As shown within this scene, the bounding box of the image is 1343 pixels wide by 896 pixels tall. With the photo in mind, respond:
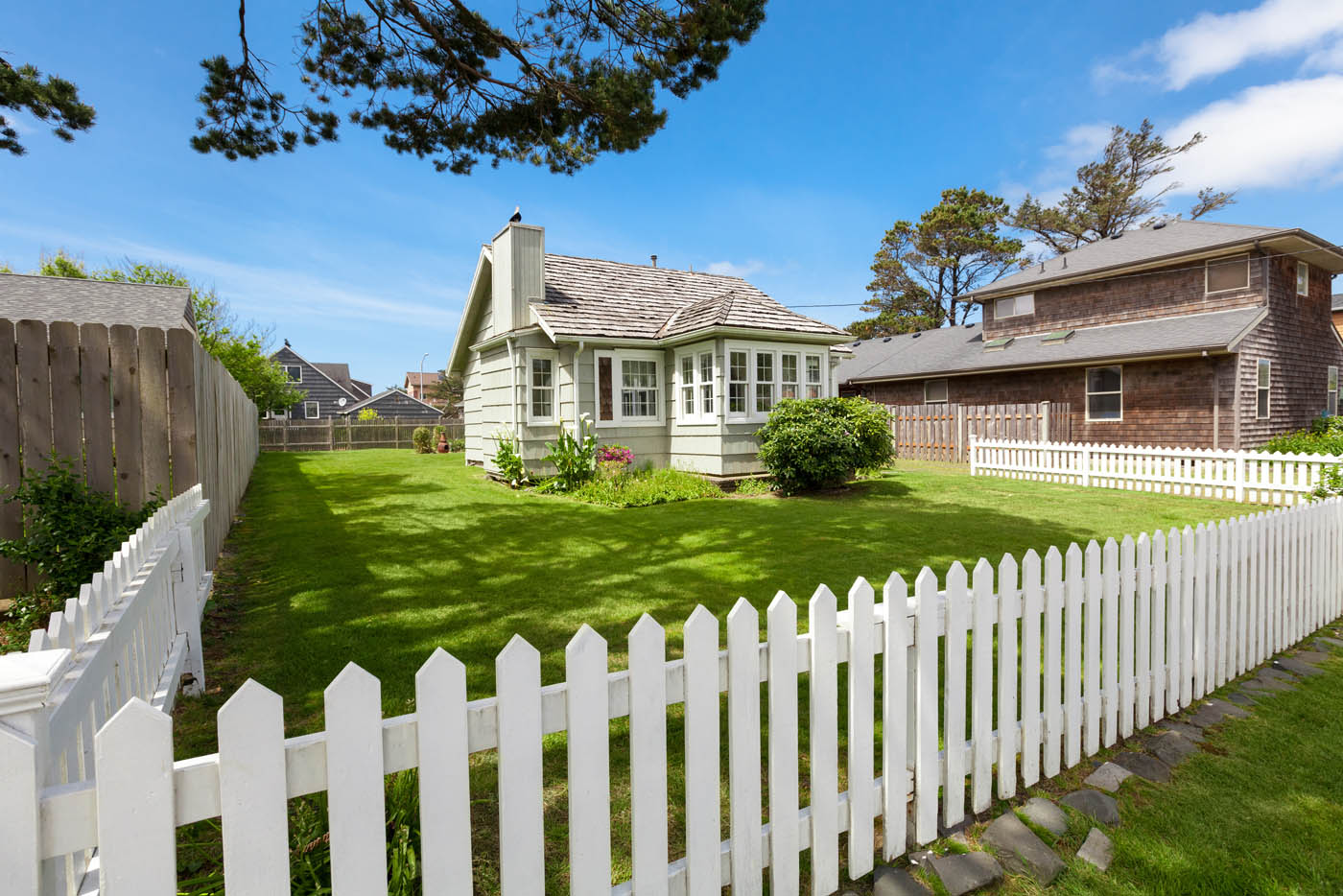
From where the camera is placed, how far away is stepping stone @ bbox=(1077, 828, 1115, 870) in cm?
227

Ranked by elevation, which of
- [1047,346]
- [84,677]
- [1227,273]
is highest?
[1227,273]

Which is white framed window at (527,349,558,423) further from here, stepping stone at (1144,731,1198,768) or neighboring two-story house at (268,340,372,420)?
neighboring two-story house at (268,340,372,420)

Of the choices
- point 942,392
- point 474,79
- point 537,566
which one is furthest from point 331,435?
point 537,566

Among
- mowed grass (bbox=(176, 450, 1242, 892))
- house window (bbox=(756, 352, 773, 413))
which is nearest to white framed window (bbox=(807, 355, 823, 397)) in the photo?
house window (bbox=(756, 352, 773, 413))

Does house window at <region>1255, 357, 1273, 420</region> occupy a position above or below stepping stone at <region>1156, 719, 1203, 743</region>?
above

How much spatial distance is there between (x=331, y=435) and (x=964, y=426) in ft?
89.9

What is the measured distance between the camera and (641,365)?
14.2 m

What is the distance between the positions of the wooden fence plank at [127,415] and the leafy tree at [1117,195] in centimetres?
3911

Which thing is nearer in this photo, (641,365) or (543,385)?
(543,385)

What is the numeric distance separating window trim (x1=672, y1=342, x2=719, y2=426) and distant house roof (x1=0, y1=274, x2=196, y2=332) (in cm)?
887

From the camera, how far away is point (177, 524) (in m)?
3.49

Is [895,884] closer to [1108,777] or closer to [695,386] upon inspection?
[1108,777]

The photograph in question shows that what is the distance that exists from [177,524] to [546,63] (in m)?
5.40

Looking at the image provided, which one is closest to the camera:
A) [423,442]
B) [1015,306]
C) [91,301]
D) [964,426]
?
[91,301]
